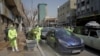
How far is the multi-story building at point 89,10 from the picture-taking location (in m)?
54.2

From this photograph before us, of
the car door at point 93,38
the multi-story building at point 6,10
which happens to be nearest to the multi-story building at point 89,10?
the multi-story building at point 6,10

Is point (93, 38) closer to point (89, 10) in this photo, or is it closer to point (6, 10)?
point (6, 10)

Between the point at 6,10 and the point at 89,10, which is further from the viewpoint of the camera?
the point at 89,10

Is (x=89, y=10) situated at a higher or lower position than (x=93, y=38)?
higher

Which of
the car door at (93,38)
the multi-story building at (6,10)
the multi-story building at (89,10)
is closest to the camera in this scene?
the car door at (93,38)

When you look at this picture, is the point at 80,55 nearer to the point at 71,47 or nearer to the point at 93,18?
the point at 71,47

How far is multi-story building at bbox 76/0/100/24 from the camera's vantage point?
178 ft

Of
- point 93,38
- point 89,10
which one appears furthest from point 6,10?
point 89,10

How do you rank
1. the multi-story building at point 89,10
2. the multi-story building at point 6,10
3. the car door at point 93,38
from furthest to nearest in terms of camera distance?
the multi-story building at point 89,10, the multi-story building at point 6,10, the car door at point 93,38

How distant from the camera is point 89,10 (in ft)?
212

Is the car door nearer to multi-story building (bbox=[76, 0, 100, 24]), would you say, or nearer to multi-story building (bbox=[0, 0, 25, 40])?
multi-story building (bbox=[0, 0, 25, 40])

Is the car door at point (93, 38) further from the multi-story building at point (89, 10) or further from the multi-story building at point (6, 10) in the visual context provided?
the multi-story building at point (89, 10)

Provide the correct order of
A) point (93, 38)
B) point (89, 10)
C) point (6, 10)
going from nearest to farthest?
point (93, 38)
point (6, 10)
point (89, 10)

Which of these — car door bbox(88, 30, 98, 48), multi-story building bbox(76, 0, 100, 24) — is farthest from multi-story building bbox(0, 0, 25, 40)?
multi-story building bbox(76, 0, 100, 24)
